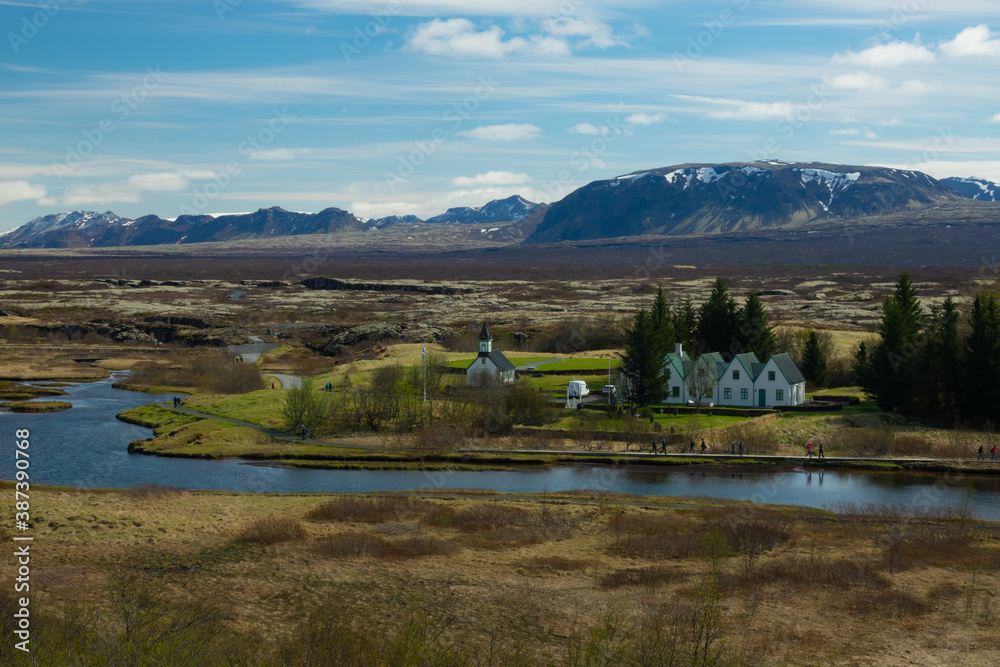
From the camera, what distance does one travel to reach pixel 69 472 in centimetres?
5178

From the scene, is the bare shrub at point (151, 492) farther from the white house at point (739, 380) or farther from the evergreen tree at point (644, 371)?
the white house at point (739, 380)

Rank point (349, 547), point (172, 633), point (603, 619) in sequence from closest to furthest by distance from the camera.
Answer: point (172, 633) < point (603, 619) < point (349, 547)

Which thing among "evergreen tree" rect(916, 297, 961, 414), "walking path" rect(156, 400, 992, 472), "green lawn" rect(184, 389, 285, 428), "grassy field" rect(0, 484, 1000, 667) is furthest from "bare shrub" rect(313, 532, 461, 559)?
"evergreen tree" rect(916, 297, 961, 414)

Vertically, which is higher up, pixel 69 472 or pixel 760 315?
pixel 760 315

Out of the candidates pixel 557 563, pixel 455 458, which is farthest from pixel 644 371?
pixel 557 563

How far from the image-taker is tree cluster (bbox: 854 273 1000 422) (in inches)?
2537

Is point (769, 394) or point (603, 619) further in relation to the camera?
point (769, 394)

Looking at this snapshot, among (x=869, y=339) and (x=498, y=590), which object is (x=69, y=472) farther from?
(x=869, y=339)

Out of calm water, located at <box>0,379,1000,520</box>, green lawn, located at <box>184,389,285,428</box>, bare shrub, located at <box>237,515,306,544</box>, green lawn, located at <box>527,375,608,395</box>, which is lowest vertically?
calm water, located at <box>0,379,1000,520</box>

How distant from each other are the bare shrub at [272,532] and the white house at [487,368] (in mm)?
35201

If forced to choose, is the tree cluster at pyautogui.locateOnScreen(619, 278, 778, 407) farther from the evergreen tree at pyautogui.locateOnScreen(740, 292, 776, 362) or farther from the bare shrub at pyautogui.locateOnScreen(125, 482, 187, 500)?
the bare shrub at pyautogui.locateOnScreen(125, 482, 187, 500)

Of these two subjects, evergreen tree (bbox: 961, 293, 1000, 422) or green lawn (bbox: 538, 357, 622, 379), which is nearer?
evergreen tree (bbox: 961, 293, 1000, 422)

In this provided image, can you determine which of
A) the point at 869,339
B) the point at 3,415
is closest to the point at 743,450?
the point at 869,339

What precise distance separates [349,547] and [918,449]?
4252 centimetres
